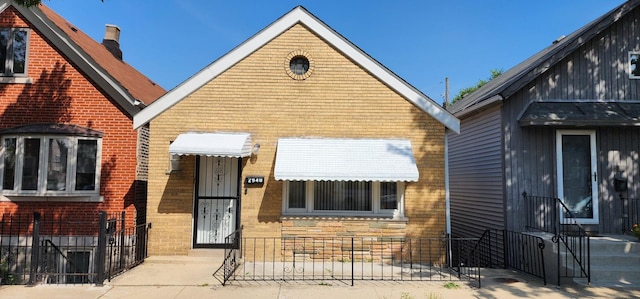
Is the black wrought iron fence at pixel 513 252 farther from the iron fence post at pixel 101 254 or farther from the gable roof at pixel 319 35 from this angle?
the iron fence post at pixel 101 254

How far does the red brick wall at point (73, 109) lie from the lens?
10.3 metres

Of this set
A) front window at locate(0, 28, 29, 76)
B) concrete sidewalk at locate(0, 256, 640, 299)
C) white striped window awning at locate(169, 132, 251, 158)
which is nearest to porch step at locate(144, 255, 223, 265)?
concrete sidewalk at locate(0, 256, 640, 299)

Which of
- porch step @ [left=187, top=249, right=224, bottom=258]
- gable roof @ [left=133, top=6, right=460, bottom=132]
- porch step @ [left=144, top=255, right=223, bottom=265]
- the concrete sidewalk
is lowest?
the concrete sidewalk

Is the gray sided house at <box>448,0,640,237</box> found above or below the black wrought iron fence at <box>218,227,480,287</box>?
above

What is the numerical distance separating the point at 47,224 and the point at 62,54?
4.39 m

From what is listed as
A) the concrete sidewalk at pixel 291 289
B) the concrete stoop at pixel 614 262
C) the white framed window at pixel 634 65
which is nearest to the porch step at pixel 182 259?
the concrete sidewalk at pixel 291 289

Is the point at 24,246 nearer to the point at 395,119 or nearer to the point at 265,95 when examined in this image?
the point at 265,95

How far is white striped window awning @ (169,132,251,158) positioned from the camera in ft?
28.2

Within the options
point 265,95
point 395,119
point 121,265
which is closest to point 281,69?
point 265,95

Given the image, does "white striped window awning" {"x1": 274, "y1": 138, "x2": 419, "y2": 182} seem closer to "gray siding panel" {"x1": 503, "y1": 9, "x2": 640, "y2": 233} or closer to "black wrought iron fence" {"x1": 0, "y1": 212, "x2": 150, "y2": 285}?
"gray siding panel" {"x1": 503, "y1": 9, "x2": 640, "y2": 233}

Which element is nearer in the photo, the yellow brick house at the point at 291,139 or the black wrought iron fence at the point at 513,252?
the black wrought iron fence at the point at 513,252

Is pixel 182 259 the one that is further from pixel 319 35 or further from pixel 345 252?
pixel 319 35

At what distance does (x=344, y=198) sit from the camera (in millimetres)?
9625

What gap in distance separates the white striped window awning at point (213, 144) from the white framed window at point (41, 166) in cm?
305
